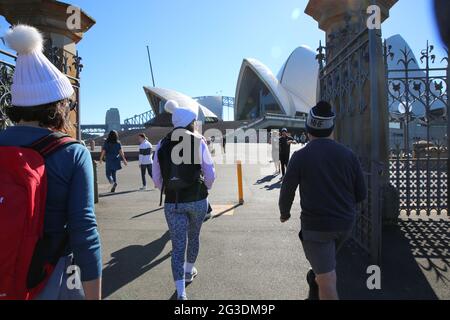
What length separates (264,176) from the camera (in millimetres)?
14281

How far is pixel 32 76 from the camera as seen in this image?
5.58 ft

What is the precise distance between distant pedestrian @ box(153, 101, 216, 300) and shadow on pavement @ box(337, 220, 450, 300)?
1648 mm

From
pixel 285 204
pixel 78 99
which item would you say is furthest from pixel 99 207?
pixel 285 204

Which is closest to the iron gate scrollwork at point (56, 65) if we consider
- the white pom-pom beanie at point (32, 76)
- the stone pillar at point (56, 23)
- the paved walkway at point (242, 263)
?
the stone pillar at point (56, 23)

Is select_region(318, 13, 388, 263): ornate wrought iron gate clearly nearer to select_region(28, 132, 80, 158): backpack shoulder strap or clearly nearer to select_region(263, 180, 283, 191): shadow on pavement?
select_region(28, 132, 80, 158): backpack shoulder strap

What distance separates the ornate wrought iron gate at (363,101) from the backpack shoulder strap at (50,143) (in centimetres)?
370

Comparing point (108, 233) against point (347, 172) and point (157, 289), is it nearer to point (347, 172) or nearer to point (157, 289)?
point (157, 289)

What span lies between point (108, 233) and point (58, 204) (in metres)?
4.83

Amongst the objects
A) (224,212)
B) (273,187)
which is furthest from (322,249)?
(273,187)

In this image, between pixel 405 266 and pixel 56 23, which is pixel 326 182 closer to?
pixel 405 266

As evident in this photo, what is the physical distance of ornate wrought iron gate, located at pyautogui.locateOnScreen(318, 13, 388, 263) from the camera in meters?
4.58

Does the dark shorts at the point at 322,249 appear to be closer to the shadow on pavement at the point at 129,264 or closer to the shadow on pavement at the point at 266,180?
the shadow on pavement at the point at 129,264

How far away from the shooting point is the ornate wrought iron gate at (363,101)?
4578 millimetres
